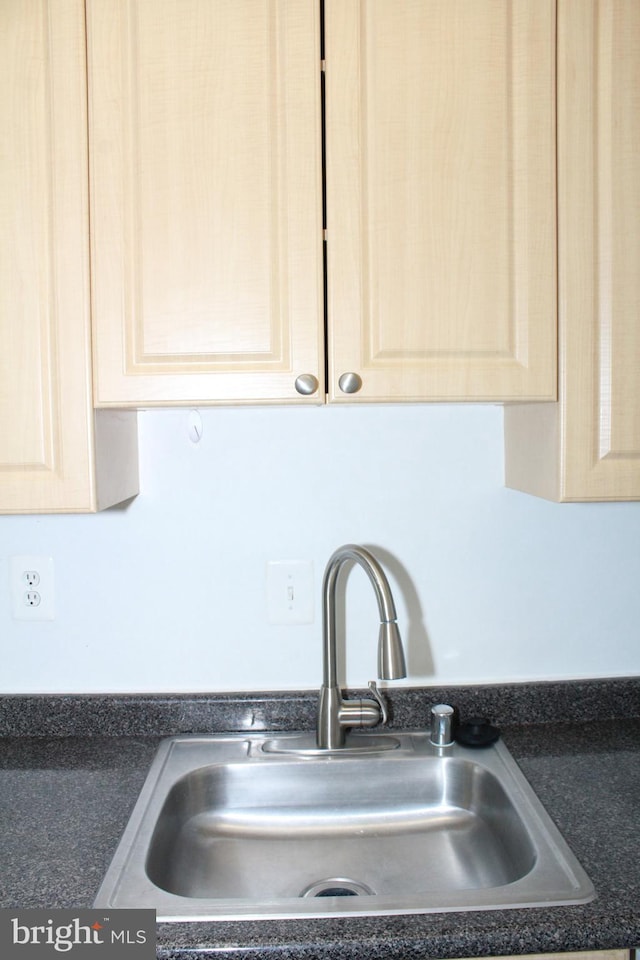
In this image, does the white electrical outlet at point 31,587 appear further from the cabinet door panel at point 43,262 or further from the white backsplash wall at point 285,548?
the cabinet door panel at point 43,262

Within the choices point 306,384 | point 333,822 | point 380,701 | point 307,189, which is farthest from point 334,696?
point 307,189

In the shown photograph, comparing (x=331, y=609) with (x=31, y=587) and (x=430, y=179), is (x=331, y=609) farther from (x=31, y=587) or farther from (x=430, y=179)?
(x=430, y=179)

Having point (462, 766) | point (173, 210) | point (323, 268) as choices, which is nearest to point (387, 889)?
point (462, 766)

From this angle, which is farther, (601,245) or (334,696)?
(334,696)

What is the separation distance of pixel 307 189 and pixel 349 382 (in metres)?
0.28

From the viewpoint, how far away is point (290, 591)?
4.73 ft

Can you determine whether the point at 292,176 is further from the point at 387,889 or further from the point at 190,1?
the point at 387,889

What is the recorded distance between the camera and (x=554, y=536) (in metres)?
1.46

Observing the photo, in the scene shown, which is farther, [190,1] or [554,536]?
[554,536]

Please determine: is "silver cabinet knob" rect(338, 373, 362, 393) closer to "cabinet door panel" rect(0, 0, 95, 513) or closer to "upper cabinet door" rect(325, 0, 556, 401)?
"upper cabinet door" rect(325, 0, 556, 401)

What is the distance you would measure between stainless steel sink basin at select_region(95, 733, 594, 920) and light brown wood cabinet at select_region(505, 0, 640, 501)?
502mm

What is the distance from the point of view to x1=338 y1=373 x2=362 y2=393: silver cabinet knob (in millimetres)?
1104

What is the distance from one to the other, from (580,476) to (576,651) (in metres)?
0.48

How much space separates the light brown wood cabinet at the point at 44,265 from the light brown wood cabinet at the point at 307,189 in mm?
30
